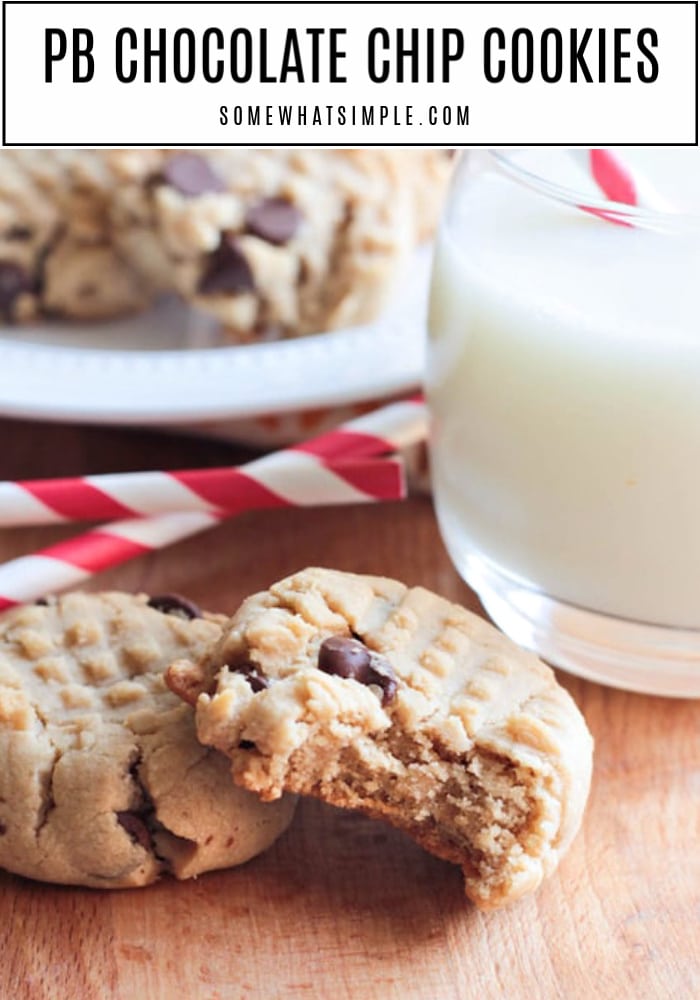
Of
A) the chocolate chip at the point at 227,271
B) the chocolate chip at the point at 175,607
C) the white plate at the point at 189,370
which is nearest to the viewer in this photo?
the chocolate chip at the point at 175,607

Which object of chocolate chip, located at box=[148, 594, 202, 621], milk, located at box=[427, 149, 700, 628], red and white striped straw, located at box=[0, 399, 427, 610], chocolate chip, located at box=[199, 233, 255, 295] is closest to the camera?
milk, located at box=[427, 149, 700, 628]

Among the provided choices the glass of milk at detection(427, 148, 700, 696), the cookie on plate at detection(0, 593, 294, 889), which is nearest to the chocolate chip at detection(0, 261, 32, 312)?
the glass of milk at detection(427, 148, 700, 696)

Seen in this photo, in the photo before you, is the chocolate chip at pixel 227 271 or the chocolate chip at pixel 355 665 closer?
the chocolate chip at pixel 355 665

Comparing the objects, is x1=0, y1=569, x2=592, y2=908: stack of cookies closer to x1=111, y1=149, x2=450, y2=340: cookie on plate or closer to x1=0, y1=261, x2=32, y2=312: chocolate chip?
x1=111, y1=149, x2=450, y2=340: cookie on plate

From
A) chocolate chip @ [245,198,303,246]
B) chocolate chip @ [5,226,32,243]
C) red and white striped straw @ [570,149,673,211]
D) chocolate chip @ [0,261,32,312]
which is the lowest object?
chocolate chip @ [0,261,32,312]

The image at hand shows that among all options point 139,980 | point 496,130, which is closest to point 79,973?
point 139,980

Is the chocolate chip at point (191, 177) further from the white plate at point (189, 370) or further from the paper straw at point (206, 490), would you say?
the paper straw at point (206, 490)

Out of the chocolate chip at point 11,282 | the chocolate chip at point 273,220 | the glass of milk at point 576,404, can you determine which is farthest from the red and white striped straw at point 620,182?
the chocolate chip at point 11,282
